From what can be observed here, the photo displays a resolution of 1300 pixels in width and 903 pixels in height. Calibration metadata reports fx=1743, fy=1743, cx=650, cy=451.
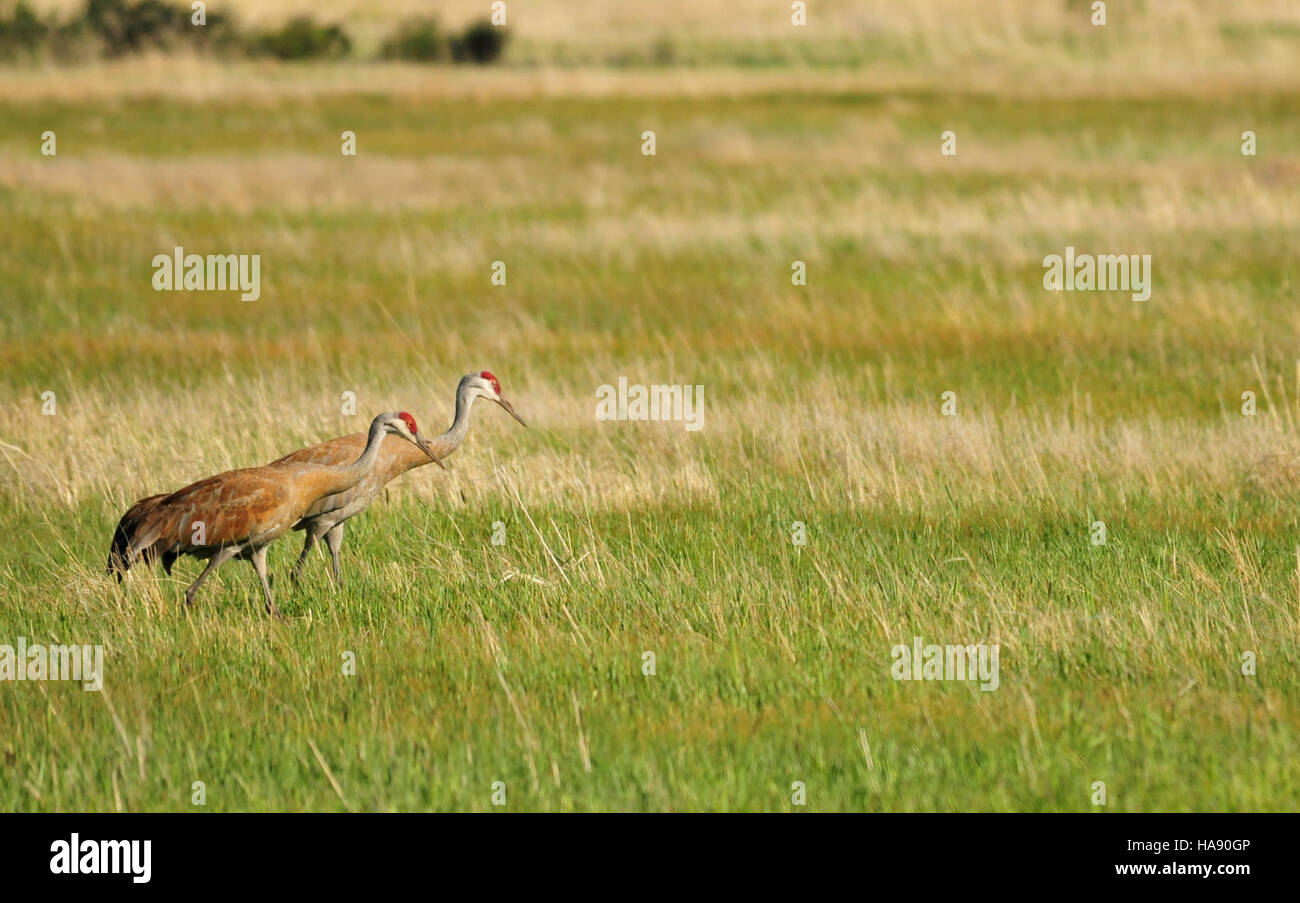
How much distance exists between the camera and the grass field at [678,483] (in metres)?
7.01

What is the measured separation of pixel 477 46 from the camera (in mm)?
61031

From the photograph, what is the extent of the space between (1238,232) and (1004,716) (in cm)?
1767

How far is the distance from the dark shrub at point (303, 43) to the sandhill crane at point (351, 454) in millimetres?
53328

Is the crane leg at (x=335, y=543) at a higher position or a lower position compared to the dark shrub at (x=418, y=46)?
lower

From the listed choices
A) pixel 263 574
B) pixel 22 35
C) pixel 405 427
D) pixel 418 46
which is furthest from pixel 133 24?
pixel 263 574

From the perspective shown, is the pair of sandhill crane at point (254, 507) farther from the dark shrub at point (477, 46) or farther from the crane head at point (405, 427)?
the dark shrub at point (477, 46)

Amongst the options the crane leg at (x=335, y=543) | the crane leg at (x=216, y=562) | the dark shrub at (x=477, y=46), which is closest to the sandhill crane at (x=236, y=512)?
the crane leg at (x=216, y=562)

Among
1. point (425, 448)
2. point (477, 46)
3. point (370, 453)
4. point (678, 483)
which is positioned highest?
point (477, 46)

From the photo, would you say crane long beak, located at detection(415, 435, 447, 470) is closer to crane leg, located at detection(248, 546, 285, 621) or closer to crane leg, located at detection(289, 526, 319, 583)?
crane leg, located at detection(289, 526, 319, 583)

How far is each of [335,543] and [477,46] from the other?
2120 inches

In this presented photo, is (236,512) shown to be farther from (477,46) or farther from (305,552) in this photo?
(477,46)

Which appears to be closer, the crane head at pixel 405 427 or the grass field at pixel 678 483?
the grass field at pixel 678 483
